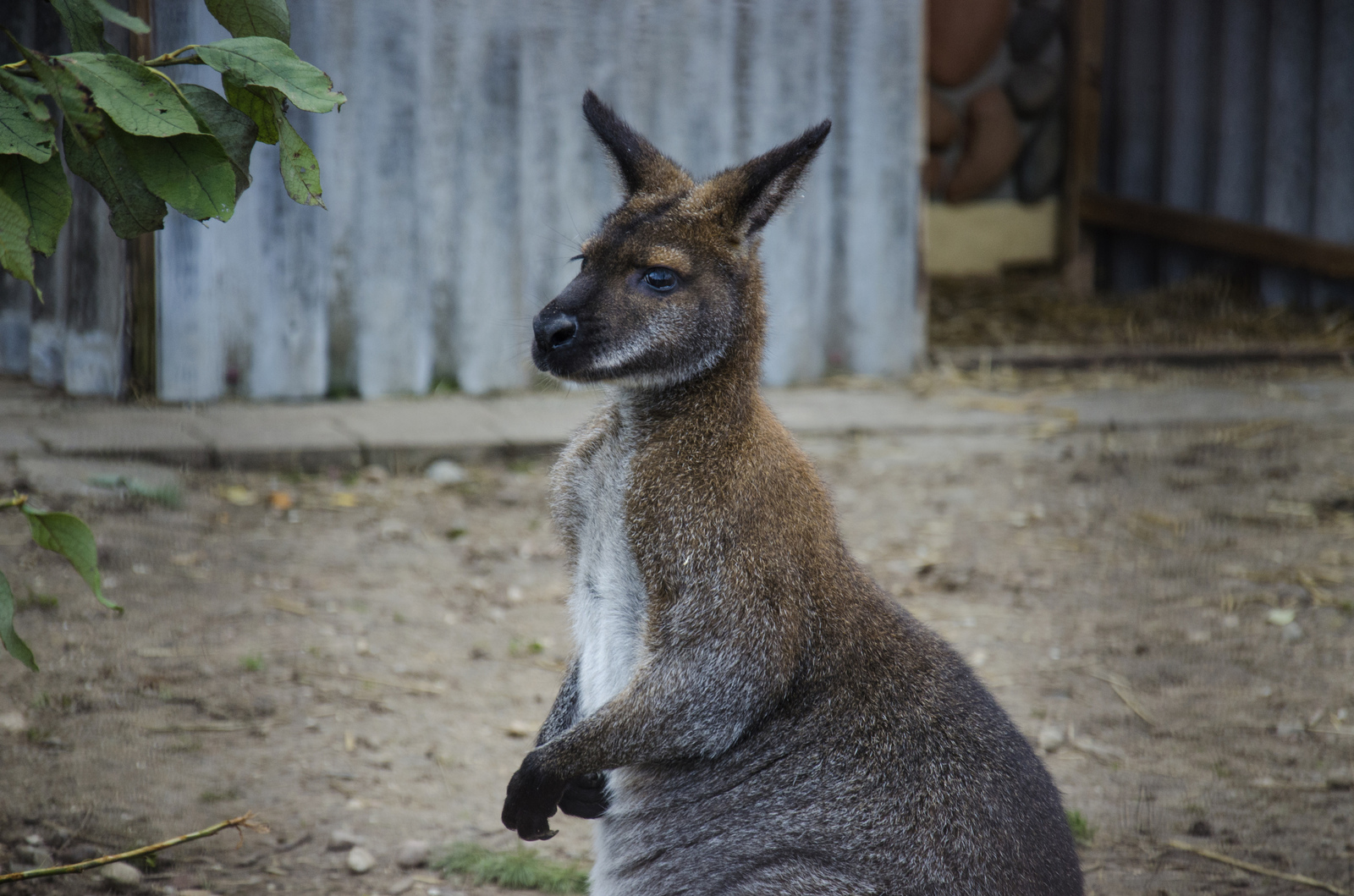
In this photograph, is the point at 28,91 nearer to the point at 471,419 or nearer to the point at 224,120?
the point at 224,120

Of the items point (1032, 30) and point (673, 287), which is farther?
point (1032, 30)

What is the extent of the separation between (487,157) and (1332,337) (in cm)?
512

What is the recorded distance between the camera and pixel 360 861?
290cm

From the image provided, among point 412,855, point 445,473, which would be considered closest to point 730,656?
point 412,855

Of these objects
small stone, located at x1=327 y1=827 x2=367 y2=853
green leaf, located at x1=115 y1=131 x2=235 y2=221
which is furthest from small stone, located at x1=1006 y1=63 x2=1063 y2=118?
green leaf, located at x1=115 y1=131 x2=235 y2=221

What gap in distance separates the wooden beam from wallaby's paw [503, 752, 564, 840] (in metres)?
7.34

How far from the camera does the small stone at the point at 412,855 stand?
2.94 m

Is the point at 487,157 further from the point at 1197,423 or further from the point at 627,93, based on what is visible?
the point at 1197,423

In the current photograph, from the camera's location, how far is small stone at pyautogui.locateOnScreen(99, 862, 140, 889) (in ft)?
8.98

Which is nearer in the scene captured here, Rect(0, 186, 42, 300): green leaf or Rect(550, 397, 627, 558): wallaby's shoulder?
Rect(0, 186, 42, 300): green leaf

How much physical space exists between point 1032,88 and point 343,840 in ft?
26.9

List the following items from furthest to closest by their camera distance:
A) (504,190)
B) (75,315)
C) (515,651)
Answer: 1. (504,190)
2. (75,315)
3. (515,651)

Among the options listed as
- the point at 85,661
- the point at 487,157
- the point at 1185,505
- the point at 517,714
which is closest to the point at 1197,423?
the point at 1185,505

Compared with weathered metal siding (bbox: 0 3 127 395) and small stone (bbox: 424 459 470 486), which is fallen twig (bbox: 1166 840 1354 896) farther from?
weathered metal siding (bbox: 0 3 127 395)
